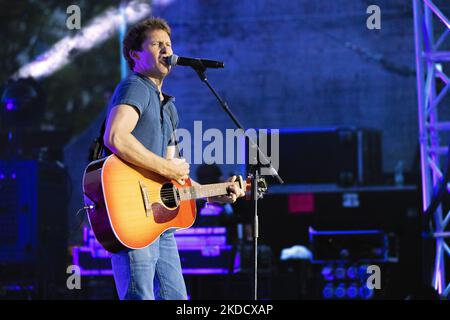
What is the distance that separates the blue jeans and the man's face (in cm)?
81

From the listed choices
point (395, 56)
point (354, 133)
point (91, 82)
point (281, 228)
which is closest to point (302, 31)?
point (395, 56)

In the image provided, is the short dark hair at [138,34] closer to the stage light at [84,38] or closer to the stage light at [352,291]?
the stage light at [352,291]

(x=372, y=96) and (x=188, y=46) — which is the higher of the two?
(x=188, y=46)

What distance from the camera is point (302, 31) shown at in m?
11.0

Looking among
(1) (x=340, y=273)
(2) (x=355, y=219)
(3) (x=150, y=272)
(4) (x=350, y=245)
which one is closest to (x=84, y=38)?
(2) (x=355, y=219)

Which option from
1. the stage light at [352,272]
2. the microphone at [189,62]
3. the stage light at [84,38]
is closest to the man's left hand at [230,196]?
the microphone at [189,62]

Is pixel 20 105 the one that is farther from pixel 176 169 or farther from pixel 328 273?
pixel 176 169

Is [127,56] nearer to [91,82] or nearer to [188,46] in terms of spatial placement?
[188,46]

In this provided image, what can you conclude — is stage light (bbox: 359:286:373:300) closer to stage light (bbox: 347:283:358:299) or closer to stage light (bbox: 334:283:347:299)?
stage light (bbox: 347:283:358:299)

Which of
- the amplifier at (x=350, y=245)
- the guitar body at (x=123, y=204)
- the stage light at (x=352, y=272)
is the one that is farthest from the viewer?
the amplifier at (x=350, y=245)

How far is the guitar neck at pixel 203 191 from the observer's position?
412 cm

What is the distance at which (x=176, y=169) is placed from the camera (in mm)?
3951

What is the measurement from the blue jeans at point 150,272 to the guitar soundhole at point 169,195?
14 centimetres
